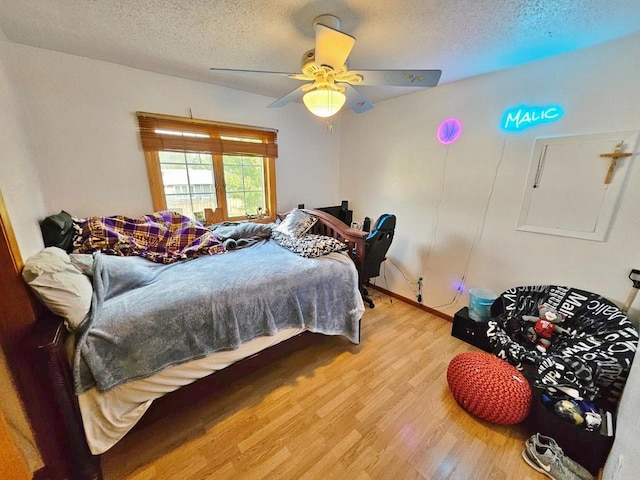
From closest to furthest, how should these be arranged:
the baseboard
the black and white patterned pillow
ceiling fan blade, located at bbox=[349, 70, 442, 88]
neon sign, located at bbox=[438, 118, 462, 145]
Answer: ceiling fan blade, located at bbox=[349, 70, 442, 88], the black and white patterned pillow, neon sign, located at bbox=[438, 118, 462, 145], the baseboard

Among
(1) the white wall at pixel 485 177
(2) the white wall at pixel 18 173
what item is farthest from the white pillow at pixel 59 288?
(1) the white wall at pixel 485 177

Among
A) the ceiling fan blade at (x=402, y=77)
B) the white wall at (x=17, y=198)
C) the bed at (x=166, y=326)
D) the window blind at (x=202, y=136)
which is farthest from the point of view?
the window blind at (x=202, y=136)

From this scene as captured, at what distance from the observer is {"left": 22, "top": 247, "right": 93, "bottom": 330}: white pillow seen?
3.26 ft

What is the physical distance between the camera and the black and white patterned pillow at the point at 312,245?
1942 mm

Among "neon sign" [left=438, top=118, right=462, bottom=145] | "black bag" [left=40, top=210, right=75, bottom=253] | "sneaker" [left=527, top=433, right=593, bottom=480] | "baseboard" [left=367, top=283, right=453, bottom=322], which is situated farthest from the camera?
"baseboard" [left=367, top=283, right=453, bottom=322]

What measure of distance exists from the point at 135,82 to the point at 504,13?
8.78 feet

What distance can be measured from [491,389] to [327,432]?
99 cm

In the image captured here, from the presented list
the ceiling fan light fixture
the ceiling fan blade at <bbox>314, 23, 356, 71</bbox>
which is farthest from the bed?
the ceiling fan blade at <bbox>314, 23, 356, 71</bbox>

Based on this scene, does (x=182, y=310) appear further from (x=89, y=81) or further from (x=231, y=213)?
(x=89, y=81)

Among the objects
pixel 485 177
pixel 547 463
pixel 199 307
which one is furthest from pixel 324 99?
pixel 547 463

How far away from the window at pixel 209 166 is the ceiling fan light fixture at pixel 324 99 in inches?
55.6

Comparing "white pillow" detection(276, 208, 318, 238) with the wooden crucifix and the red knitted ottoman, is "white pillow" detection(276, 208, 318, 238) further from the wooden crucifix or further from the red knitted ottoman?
the wooden crucifix

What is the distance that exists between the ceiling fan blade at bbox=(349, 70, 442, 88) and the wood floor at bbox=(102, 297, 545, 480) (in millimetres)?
1989

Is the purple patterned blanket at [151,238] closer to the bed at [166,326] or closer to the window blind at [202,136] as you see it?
the bed at [166,326]
